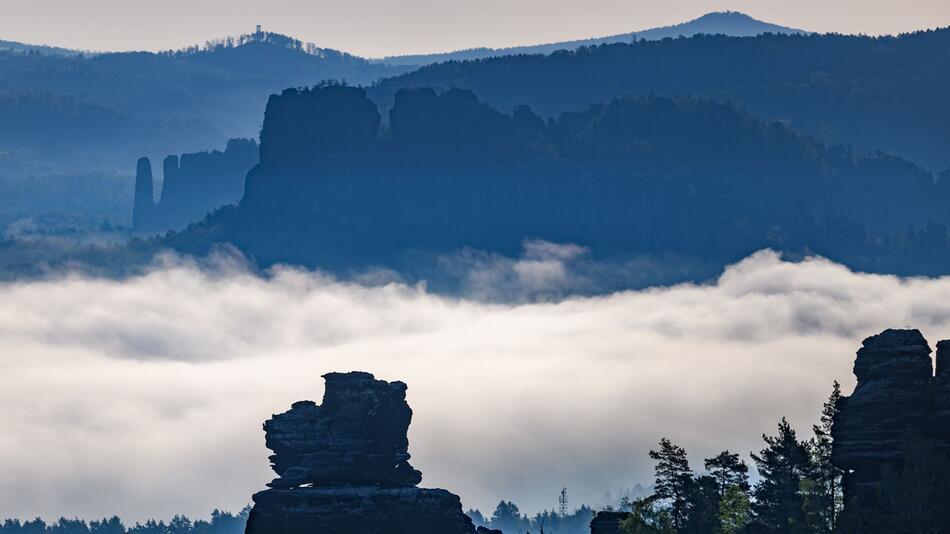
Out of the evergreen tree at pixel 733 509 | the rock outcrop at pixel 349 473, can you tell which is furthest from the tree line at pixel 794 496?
the rock outcrop at pixel 349 473

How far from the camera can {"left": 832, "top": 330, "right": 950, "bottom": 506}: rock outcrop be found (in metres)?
162

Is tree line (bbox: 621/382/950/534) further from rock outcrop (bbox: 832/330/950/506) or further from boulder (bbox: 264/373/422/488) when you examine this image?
boulder (bbox: 264/373/422/488)

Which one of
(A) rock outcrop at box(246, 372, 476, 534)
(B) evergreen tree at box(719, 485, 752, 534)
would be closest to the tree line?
(B) evergreen tree at box(719, 485, 752, 534)

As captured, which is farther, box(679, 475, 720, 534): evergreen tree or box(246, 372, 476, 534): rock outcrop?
box(246, 372, 476, 534): rock outcrop

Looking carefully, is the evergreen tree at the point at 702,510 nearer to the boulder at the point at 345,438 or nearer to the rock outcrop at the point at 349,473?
the rock outcrop at the point at 349,473

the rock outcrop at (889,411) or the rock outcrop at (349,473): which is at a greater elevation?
the rock outcrop at (349,473)

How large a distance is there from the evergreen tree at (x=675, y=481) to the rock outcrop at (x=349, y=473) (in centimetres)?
1498

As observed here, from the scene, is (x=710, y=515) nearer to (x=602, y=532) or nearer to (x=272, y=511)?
(x=602, y=532)

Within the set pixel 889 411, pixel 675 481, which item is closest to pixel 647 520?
pixel 675 481

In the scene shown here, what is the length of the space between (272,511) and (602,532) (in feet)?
71.4

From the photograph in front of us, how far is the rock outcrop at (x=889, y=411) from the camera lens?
16150 cm

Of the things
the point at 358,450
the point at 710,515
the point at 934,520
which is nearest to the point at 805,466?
the point at 710,515

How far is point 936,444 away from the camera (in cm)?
16088

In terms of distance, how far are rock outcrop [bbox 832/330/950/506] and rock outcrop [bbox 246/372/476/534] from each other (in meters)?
36.4
